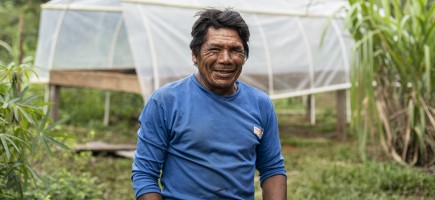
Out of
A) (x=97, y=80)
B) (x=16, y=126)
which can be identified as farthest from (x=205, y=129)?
(x=97, y=80)

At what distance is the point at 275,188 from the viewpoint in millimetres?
2760

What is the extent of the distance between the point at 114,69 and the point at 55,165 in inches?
153

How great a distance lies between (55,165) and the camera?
19.4 feet

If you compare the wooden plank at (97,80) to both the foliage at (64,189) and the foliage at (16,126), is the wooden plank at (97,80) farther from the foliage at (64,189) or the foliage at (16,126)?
the foliage at (16,126)

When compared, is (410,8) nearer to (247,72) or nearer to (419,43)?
(419,43)

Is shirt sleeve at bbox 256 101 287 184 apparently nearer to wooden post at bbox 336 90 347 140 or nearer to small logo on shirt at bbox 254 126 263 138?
small logo on shirt at bbox 254 126 263 138

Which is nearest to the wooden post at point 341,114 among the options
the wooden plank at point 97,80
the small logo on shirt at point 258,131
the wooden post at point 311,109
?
the wooden post at point 311,109

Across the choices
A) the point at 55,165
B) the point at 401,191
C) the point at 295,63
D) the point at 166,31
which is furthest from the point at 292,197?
the point at 295,63

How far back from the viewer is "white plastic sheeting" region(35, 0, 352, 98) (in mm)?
7086

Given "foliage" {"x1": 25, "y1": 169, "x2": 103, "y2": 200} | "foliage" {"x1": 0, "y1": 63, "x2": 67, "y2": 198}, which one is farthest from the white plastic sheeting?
"foliage" {"x1": 0, "y1": 63, "x2": 67, "y2": 198}

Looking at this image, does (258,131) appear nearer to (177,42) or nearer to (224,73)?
(224,73)

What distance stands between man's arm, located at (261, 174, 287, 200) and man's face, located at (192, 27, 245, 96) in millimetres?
440

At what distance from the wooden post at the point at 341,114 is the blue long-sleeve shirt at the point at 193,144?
6.66m

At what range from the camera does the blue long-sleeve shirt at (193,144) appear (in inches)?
99.3
